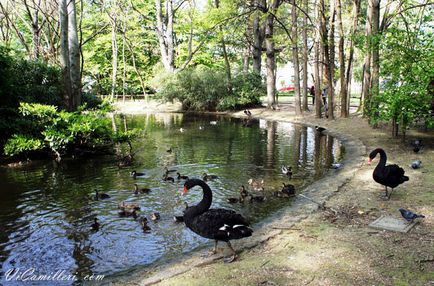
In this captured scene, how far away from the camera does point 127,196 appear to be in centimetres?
954

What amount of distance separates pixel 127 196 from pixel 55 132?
204 inches

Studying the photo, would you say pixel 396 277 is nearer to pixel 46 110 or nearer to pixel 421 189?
pixel 421 189

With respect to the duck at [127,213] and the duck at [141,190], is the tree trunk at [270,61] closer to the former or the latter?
the duck at [141,190]

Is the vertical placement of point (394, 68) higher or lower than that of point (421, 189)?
higher

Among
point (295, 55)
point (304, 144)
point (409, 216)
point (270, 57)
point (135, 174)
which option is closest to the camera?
point (409, 216)

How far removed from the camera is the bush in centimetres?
3161

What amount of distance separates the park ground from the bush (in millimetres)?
23739

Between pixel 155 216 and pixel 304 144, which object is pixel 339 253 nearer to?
pixel 155 216

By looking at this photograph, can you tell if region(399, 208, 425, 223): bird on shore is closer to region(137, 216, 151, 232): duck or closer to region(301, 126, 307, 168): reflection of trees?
region(137, 216, 151, 232): duck

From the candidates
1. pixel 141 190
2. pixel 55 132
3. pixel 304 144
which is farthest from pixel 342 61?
pixel 55 132

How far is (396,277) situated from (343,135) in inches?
499

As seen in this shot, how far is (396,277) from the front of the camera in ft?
15.4

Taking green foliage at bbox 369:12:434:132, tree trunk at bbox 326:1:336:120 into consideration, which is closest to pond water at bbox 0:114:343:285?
green foliage at bbox 369:12:434:132

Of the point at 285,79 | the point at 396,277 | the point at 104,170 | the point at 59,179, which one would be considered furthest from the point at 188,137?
the point at 285,79
